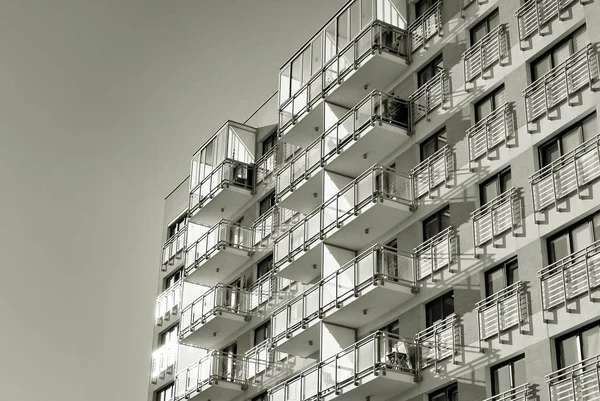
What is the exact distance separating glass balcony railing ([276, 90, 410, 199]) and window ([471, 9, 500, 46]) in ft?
10.7

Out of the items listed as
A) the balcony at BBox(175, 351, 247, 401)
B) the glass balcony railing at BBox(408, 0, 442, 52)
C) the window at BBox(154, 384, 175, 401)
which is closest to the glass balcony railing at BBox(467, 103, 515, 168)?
the glass balcony railing at BBox(408, 0, 442, 52)

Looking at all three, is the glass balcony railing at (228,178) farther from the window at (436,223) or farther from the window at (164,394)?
the window at (436,223)

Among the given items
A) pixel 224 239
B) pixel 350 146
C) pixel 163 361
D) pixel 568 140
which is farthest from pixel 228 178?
pixel 568 140

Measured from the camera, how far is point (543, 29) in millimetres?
30297

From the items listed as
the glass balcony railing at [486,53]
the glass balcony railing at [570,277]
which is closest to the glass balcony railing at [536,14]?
the glass balcony railing at [486,53]

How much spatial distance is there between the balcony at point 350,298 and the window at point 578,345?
7145 millimetres

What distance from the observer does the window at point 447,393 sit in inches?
1165

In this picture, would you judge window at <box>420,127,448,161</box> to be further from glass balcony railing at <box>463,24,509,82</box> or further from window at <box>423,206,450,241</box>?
window at <box>423,206,450,241</box>

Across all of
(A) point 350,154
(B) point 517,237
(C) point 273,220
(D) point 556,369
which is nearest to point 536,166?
(B) point 517,237

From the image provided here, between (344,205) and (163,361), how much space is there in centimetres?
1751

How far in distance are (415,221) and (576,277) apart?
8.52 m

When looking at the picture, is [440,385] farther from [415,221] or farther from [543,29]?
[543,29]

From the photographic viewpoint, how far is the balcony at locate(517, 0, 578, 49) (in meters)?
29.8

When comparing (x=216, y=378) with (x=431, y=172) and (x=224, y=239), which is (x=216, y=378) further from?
(x=431, y=172)
